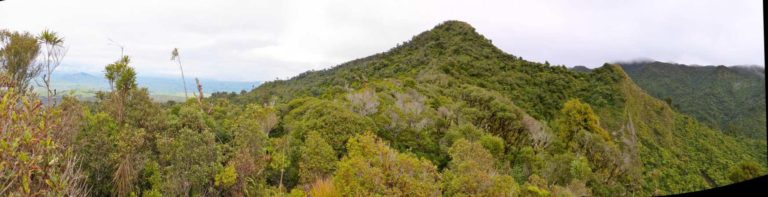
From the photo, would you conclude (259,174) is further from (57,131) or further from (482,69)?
(482,69)

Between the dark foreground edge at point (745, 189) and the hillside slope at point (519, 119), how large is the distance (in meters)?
0.29

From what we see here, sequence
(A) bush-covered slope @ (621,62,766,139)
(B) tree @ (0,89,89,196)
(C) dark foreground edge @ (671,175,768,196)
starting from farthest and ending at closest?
1. (A) bush-covered slope @ (621,62,766,139)
2. (B) tree @ (0,89,89,196)
3. (C) dark foreground edge @ (671,175,768,196)

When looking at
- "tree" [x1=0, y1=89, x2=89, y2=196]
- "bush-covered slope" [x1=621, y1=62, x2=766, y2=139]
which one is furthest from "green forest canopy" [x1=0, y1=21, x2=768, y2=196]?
"bush-covered slope" [x1=621, y1=62, x2=766, y2=139]

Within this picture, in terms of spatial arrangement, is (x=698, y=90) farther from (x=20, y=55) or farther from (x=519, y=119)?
(x=20, y=55)

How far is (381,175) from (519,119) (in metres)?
17.0

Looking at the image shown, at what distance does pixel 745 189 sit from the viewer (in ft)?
3.41

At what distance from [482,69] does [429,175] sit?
35.2 metres

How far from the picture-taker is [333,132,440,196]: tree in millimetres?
5633

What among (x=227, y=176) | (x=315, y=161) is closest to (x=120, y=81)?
(x=227, y=176)

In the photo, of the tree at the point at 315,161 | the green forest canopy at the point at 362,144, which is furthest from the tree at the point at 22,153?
the tree at the point at 315,161

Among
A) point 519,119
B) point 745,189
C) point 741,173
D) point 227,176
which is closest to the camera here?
point 745,189

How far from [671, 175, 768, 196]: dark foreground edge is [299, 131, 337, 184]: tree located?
7499mm

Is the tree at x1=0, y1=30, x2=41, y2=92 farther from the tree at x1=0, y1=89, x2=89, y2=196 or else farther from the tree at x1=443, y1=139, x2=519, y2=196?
the tree at x1=443, y1=139, x2=519, y2=196

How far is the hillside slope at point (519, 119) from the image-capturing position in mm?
14172
